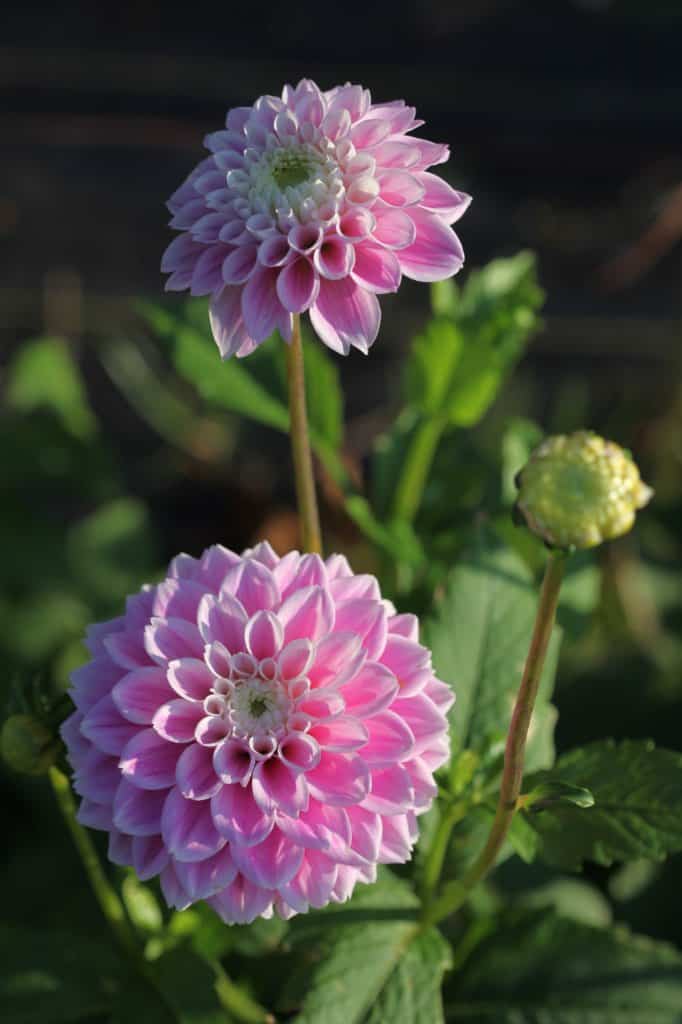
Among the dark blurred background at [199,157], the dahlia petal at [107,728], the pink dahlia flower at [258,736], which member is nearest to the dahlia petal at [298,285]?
the pink dahlia flower at [258,736]

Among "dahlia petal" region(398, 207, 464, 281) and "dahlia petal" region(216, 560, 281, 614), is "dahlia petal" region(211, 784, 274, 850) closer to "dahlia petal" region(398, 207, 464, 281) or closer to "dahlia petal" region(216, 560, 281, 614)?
"dahlia petal" region(216, 560, 281, 614)

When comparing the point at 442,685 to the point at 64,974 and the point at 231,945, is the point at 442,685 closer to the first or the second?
the point at 231,945

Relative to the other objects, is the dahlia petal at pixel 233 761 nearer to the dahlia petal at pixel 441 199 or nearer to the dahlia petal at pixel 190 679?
the dahlia petal at pixel 190 679

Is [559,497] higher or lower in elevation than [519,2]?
lower

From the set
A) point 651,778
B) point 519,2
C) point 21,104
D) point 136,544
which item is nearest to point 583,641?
point 136,544

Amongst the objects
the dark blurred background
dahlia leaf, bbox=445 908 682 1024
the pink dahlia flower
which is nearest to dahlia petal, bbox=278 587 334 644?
the pink dahlia flower
